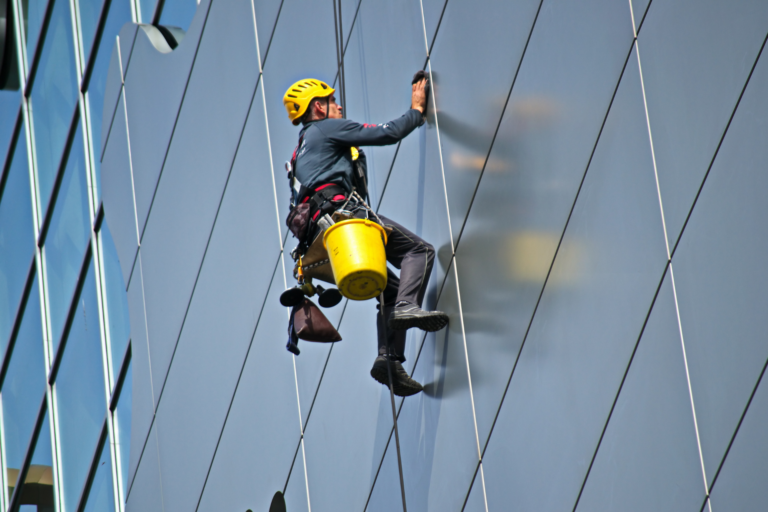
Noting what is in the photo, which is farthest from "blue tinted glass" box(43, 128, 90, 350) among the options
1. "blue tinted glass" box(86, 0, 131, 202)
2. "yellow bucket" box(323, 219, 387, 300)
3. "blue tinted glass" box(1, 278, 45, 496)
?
"yellow bucket" box(323, 219, 387, 300)

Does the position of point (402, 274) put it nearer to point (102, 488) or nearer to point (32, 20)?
point (102, 488)

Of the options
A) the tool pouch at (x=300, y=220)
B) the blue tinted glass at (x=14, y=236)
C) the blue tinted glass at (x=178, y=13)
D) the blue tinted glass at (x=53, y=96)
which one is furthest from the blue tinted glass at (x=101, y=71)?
the tool pouch at (x=300, y=220)

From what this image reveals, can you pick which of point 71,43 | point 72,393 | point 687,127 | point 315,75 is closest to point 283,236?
point 315,75

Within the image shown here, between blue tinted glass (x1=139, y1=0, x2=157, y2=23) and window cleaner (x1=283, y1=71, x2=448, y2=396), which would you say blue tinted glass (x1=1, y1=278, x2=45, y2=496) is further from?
window cleaner (x1=283, y1=71, x2=448, y2=396)

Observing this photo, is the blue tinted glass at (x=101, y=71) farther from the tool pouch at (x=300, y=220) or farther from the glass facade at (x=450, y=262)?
the tool pouch at (x=300, y=220)

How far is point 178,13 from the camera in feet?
37.3

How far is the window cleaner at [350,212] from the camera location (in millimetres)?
6426

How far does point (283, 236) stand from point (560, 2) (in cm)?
366

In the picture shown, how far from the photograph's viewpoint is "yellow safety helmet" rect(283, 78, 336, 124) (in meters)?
6.91

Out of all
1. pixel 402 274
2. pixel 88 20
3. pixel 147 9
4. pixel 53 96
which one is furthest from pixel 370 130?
pixel 53 96

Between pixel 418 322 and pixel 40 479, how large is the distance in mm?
9454

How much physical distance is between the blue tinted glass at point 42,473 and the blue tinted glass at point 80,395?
1.44 ft

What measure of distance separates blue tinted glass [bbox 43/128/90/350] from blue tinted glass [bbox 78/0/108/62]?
1.12 m

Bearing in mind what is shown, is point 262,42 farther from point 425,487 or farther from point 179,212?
point 425,487
